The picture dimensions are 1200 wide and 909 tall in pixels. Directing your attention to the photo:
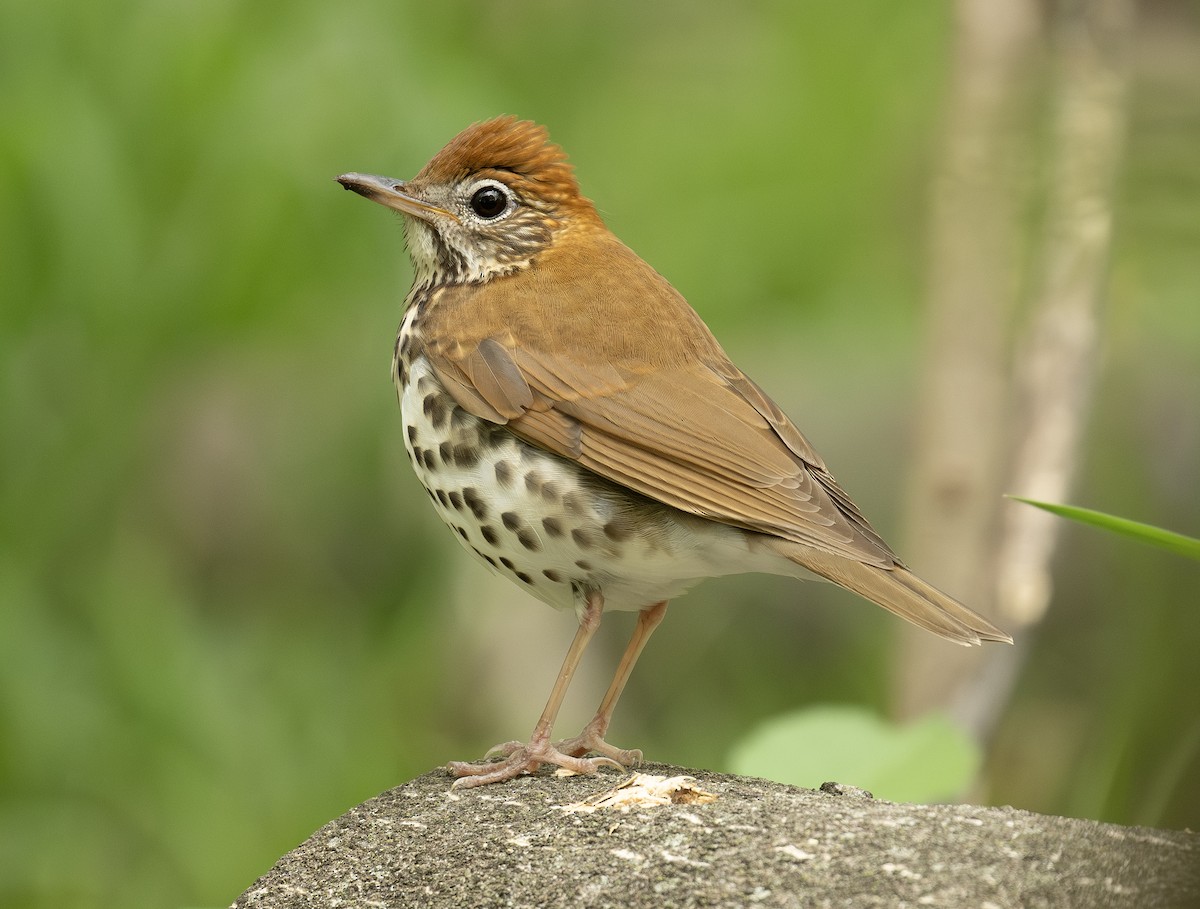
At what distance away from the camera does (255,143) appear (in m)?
5.52

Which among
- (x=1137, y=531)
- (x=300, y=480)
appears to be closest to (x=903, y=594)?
(x=1137, y=531)

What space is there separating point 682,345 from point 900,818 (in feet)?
4.27

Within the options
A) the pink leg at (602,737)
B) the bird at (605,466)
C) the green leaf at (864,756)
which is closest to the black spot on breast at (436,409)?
the bird at (605,466)

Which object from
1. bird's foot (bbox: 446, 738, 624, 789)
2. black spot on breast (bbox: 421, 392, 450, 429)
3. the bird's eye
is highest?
the bird's eye

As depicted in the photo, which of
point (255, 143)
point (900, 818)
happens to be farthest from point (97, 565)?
point (900, 818)

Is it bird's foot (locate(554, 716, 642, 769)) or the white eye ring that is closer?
bird's foot (locate(554, 716, 642, 769))

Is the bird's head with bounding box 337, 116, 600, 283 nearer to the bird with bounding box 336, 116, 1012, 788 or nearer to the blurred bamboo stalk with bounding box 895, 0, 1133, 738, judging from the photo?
the bird with bounding box 336, 116, 1012, 788

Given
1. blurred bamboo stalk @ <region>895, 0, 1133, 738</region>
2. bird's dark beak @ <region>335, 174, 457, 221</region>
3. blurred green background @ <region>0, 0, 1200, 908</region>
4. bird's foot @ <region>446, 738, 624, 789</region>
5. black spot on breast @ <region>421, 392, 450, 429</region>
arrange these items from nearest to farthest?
bird's foot @ <region>446, 738, 624, 789</region>, black spot on breast @ <region>421, 392, 450, 429</region>, bird's dark beak @ <region>335, 174, 457, 221</region>, blurred bamboo stalk @ <region>895, 0, 1133, 738</region>, blurred green background @ <region>0, 0, 1200, 908</region>

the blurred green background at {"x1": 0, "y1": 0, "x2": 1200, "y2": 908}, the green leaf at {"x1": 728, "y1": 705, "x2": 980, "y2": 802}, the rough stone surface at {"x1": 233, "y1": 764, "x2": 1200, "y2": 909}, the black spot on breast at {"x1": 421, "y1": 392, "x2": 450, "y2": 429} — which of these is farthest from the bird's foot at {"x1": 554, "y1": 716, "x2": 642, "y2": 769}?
the blurred green background at {"x1": 0, "y1": 0, "x2": 1200, "y2": 908}

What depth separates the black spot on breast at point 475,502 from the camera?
331 centimetres

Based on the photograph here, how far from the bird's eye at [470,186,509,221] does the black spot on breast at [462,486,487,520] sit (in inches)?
32.8

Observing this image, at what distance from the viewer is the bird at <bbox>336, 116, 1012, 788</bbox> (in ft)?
10.5

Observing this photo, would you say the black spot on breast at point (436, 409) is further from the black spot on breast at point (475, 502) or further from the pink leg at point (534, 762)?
the pink leg at point (534, 762)

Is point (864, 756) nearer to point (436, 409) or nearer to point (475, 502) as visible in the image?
point (475, 502)
